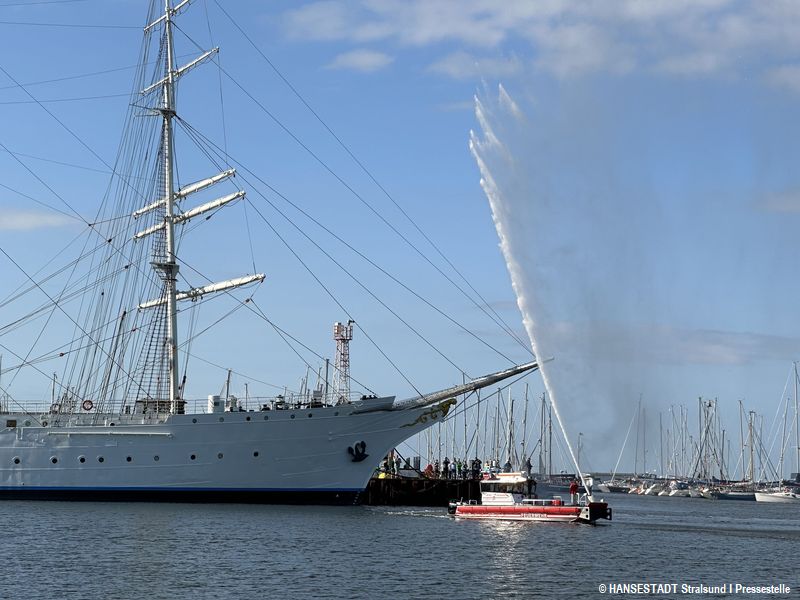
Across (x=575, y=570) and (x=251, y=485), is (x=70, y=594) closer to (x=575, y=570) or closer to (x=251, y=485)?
(x=575, y=570)

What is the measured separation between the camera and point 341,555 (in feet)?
132

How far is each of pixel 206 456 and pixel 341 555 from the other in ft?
71.2

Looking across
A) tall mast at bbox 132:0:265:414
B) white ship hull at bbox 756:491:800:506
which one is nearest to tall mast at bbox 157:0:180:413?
tall mast at bbox 132:0:265:414

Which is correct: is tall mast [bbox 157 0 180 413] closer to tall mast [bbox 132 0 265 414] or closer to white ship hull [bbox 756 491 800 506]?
tall mast [bbox 132 0 265 414]

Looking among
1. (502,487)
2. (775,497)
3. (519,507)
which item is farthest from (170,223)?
(775,497)

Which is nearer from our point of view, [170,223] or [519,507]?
[519,507]

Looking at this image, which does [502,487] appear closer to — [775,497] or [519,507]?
[519,507]

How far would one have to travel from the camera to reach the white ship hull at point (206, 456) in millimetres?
60219

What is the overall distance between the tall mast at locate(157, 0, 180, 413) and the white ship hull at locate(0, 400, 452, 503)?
11.1 ft

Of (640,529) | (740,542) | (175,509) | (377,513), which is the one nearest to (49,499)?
(175,509)

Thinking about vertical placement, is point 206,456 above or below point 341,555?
above

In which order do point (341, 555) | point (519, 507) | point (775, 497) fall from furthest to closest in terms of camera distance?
point (775, 497) → point (519, 507) → point (341, 555)

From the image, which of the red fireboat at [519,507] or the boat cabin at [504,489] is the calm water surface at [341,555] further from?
the boat cabin at [504,489]

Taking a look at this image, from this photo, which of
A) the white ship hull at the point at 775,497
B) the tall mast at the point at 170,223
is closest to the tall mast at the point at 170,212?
the tall mast at the point at 170,223
